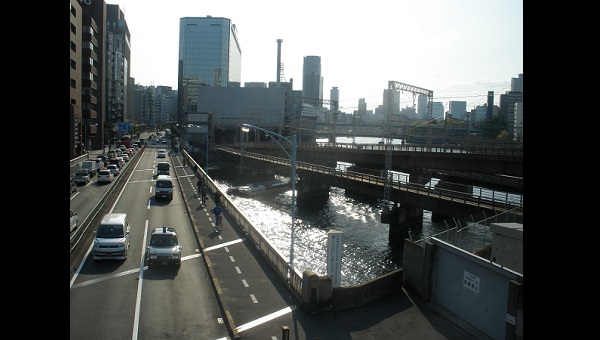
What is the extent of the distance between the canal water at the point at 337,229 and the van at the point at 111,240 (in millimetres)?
10803

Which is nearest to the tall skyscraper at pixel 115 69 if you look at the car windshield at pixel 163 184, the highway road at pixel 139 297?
the car windshield at pixel 163 184

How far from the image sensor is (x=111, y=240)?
18344 mm

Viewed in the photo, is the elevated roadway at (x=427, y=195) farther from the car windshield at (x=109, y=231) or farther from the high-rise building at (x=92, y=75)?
the high-rise building at (x=92, y=75)

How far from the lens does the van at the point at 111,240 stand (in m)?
18.1

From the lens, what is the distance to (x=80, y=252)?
19578 mm

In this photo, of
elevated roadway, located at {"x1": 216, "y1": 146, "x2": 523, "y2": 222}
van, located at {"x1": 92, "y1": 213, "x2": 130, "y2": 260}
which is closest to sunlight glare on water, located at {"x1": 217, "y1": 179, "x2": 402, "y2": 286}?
elevated roadway, located at {"x1": 216, "y1": 146, "x2": 523, "y2": 222}

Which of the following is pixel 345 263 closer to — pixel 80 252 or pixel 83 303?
pixel 80 252

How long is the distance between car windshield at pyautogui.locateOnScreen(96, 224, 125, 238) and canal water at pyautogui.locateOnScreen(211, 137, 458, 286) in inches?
428

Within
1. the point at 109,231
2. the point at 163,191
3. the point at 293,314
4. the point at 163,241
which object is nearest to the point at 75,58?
the point at 163,191

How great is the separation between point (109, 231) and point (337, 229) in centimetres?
2373

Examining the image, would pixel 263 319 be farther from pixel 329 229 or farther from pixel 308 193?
pixel 308 193

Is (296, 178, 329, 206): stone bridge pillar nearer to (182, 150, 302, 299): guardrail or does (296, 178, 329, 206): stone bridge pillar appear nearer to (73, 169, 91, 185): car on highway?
(73, 169, 91, 185): car on highway
